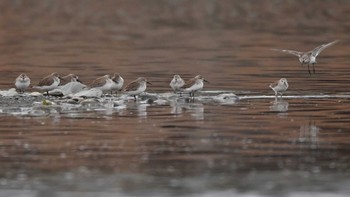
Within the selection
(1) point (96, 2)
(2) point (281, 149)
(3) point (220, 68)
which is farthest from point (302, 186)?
(1) point (96, 2)

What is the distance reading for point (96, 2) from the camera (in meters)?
106

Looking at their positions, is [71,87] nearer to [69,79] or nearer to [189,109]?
[69,79]

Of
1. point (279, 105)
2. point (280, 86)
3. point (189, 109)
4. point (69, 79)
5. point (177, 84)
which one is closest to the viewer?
point (189, 109)

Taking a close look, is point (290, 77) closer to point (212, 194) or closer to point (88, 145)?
point (88, 145)

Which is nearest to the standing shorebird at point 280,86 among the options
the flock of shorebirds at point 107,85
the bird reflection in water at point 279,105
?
the bird reflection in water at point 279,105

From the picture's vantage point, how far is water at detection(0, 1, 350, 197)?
18.6 meters

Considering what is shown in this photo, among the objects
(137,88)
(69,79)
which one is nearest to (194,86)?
(137,88)

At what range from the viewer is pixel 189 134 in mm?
23594

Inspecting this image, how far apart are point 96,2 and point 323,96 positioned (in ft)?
250

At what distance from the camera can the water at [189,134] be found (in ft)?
61.0

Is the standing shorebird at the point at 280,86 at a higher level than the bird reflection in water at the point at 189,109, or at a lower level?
higher

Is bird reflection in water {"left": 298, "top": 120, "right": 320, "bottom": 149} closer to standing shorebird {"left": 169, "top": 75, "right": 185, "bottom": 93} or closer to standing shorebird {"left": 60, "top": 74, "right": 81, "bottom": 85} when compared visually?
standing shorebird {"left": 169, "top": 75, "right": 185, "bottom": 93}

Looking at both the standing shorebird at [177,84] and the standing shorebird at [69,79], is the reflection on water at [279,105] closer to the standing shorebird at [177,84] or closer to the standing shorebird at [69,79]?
the standing shorebird at [177,84]

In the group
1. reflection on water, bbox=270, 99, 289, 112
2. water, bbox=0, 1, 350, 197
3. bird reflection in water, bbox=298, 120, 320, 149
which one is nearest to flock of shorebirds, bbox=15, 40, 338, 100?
water, bbox=0, 1, 350, 197
